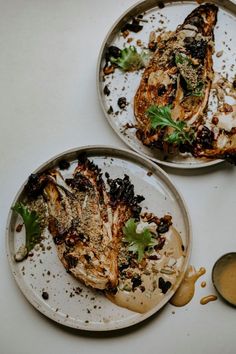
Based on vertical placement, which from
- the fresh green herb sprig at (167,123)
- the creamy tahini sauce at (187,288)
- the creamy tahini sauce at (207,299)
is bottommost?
the creamy tahini sauce at (207,299)

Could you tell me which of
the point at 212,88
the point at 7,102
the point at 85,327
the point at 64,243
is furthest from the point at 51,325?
the point at 212,88

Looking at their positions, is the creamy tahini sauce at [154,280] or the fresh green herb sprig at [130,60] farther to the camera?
the fresh green herb sprig at [130,60]

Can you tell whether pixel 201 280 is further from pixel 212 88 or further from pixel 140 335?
pixel 212 88

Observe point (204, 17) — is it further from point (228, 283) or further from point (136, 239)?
point (228, 283)

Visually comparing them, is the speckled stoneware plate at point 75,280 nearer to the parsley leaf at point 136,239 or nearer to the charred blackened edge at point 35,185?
the charred blackened edge at point 35,185

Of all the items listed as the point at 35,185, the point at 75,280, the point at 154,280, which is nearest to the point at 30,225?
the point at 35,185

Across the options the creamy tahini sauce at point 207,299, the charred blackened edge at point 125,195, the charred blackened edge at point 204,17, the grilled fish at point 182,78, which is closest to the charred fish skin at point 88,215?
the charred blackened edge at point 125,195
